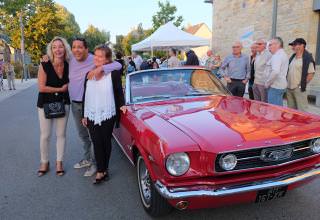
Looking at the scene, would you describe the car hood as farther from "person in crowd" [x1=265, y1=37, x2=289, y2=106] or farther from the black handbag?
"person in crowd" [x1=265, y1=37, x2=289, y2=106]

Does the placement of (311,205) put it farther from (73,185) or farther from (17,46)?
(17,46)

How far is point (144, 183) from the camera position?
3.35m

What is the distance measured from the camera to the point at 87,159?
477 cm

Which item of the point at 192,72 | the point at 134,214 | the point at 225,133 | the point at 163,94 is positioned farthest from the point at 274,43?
the point at 134,214

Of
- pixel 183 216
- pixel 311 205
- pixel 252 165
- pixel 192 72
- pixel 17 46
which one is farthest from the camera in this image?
pixel 17 46

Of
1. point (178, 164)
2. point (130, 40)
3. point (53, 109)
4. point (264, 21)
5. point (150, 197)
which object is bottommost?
point (150, 197)

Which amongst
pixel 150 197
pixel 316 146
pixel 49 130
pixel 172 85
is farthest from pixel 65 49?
pixel 316 146

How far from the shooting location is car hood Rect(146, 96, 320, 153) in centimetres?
259

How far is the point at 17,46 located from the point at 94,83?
39.8 metres

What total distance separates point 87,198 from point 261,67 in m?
4.41

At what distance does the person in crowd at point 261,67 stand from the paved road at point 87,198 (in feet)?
9.38

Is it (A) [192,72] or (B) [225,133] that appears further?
(A) [192,72]

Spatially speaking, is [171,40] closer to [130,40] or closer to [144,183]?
[144,183]

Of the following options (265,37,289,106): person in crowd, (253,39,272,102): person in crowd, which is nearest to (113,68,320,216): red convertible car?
(265,37,289,106): person in crowd
